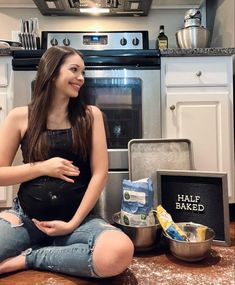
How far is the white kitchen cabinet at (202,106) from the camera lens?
64.8 inches

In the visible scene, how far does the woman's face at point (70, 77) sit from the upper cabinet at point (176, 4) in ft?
3.95

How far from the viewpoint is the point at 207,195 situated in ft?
4.43

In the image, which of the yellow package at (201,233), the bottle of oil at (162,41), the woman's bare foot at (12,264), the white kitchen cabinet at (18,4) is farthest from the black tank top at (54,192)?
the white kitchen cabinet at (18,4)

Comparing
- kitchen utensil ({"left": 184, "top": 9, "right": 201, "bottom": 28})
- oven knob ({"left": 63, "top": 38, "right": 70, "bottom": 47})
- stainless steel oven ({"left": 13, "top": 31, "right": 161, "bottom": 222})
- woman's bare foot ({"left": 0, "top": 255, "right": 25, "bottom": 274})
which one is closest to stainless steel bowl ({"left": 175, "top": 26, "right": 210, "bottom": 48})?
kitchen utensil ({"left": 184, "top": 9, "right": 201, "bottom": 28})

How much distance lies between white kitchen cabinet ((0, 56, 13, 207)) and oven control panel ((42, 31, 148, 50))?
19.1 inches

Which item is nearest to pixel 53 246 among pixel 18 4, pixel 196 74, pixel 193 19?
pixel 196 74

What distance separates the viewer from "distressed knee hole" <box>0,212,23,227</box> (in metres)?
1.13

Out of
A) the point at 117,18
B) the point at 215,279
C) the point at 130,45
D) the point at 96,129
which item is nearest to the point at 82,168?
the point at 96,129

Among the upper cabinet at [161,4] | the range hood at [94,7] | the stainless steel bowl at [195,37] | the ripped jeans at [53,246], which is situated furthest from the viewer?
the upper cabinet at [161,4]

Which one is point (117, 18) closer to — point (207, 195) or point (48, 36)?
point (48, 36)

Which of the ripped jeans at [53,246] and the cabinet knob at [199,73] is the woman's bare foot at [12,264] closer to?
the ripped jeans at [53,246]

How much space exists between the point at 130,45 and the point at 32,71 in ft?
2.43

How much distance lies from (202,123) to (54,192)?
3.00 feet

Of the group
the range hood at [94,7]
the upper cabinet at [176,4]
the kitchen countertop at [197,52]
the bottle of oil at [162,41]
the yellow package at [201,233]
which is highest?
the upper cabinet at [176,4]
